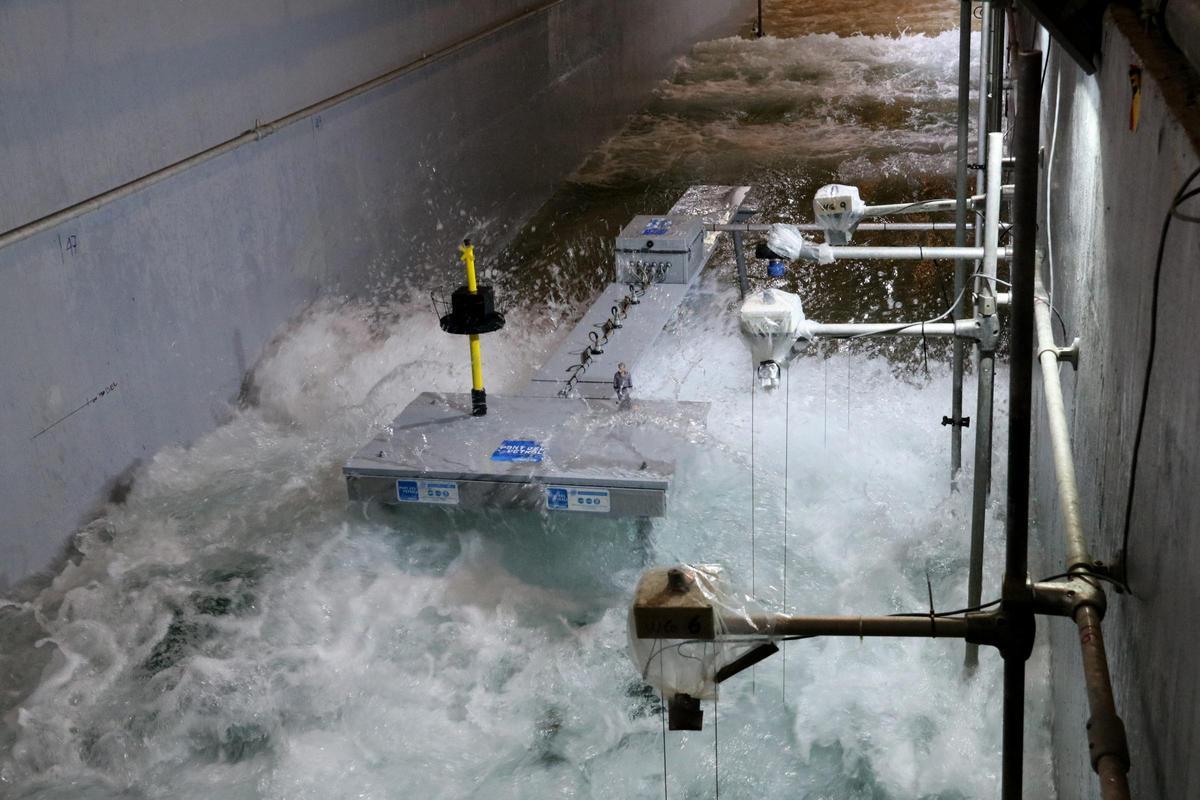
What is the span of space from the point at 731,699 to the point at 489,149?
636 centimetres

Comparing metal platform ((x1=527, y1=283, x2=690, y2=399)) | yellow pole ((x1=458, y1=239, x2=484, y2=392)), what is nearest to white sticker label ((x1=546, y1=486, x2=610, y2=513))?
yellow pole ((x1=458, y1=239, x2=484, y2=392))

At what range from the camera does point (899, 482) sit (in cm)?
525

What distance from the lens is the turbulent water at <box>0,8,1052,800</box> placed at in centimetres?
373

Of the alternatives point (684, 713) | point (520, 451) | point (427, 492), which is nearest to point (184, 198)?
point (427, 492)

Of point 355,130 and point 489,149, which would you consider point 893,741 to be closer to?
point 355,130

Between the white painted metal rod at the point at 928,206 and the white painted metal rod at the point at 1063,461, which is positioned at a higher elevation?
the white painted metal rod at the point at 928,206

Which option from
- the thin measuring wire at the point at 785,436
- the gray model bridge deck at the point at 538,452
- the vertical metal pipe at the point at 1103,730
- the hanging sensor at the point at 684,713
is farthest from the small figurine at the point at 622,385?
the vertical metal pipe at the point at 1103,730

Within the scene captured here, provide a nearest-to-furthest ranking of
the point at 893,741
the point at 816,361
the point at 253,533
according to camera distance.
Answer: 1. the point at 893,741
2. the point at 253,533
3. the point at 816,361

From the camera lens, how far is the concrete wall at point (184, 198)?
4699 millimetres

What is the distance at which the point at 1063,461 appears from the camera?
239 centimetres

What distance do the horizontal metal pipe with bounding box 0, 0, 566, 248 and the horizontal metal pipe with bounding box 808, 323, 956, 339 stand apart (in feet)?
10.4

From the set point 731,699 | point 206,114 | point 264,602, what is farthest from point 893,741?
point 206,114

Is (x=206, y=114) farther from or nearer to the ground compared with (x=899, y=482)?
farther from the ground

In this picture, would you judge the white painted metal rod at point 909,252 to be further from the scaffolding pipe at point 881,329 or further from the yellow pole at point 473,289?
the yellow pole at point 473,289
